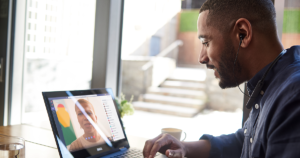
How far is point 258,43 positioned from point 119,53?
43.9 inches

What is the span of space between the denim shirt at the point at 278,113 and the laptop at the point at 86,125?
16.8 inches

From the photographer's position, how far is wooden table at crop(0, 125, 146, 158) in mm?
1026

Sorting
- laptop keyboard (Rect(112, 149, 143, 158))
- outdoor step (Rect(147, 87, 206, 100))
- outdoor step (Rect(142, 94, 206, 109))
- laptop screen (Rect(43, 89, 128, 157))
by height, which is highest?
laptop screen (Rect(43, 89, 128, 157))

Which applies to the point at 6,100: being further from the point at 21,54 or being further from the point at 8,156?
the point at 8,156

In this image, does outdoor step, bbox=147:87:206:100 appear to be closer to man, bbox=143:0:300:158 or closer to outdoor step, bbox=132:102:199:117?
outdoor step, bbox=132:102:199:117

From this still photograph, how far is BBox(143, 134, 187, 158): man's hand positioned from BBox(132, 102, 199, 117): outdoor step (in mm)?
3879

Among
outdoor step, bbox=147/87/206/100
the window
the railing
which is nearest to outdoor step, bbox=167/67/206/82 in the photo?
outdoor step, bbox=147/87/206/100

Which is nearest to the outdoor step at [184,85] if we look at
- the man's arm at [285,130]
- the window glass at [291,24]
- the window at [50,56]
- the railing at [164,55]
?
the railing at [164,55]

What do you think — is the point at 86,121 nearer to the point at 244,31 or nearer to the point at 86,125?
the point at 86,125

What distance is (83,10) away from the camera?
72.8 inches

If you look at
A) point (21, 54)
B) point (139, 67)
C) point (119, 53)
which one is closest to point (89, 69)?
point (119, 53)

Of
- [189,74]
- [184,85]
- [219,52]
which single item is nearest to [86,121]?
[219,52]

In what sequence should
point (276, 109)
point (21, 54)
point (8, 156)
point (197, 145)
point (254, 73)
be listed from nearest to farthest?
1. point (276, 109)
2. point (8, 156)
3. point (254, 73)
4. point (197, 145)
5. point (21, 54)

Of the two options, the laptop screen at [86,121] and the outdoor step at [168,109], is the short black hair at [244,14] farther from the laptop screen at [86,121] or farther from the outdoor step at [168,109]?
the outdoor step at [168,109]
